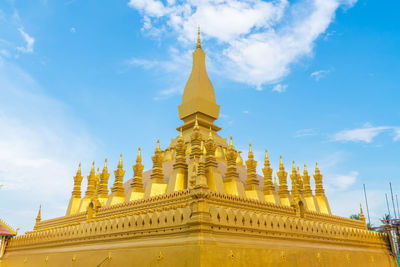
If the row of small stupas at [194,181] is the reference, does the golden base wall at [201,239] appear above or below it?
below

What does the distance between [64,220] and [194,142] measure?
A: 9.38 m

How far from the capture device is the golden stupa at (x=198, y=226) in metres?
11.6

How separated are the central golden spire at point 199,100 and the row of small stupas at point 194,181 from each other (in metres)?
3.07

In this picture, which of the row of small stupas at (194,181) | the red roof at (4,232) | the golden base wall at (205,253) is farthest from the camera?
the red roof at (4,232)

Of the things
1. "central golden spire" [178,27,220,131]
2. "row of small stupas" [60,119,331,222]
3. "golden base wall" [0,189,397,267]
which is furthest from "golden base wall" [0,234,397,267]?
"central golden spire" [178,27,220,131]

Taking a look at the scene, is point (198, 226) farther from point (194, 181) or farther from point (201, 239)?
point (194, 181)

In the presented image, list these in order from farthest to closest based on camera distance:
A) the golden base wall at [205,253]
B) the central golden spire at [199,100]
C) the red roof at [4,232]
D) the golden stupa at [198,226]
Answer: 1. the central golden spire at [199,100]
2. the red roof at [4,232]
3. the golden stupa at [198,226]
4. the golden base wall at [205,253]

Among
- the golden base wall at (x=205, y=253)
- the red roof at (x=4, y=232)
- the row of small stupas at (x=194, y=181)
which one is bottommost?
the golden base wall at (x=205, y=253)

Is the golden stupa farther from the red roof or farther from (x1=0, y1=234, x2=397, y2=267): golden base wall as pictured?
the red roof

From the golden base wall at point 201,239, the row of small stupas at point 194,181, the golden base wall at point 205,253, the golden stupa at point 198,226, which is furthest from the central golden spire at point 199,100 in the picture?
the golden base wall at point 205,253

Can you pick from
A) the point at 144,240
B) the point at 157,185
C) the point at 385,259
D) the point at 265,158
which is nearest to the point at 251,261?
the point at 144,240

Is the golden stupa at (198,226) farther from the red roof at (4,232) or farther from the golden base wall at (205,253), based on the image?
the red roof at (4,232)

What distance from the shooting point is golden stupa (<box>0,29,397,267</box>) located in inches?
458

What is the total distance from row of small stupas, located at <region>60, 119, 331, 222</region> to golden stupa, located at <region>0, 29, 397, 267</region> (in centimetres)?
5
